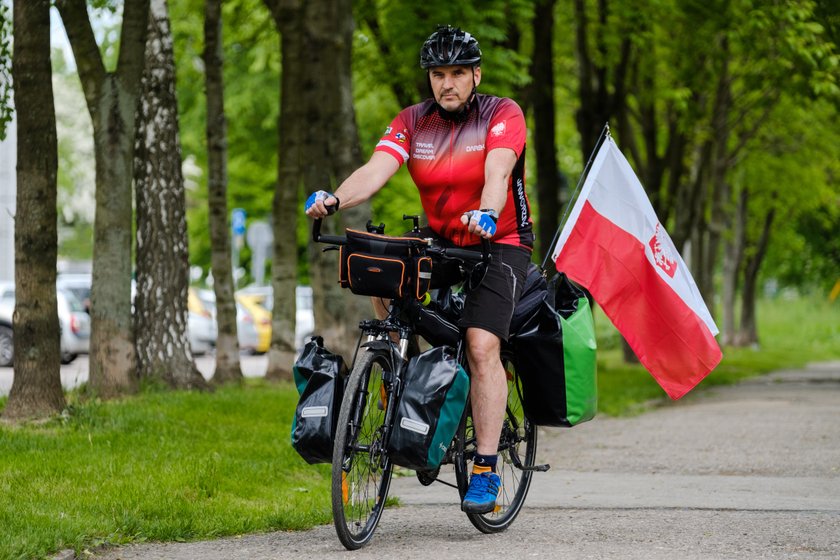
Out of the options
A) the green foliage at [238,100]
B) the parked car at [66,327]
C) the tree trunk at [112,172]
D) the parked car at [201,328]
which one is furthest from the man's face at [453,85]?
the parked car at [201,328]

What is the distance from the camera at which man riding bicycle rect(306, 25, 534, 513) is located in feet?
19.9

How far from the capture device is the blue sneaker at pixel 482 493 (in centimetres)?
604

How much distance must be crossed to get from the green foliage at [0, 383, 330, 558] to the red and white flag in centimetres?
187

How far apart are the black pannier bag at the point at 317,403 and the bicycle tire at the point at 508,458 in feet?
2.24

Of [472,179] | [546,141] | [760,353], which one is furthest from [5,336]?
[760,353]

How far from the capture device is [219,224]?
47.5ft

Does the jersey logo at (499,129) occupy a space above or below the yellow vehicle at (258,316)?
above

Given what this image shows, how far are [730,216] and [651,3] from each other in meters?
23.7

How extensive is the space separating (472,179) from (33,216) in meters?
Result: 4.08

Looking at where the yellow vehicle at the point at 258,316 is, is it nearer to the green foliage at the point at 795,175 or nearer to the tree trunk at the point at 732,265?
the green foliage at the point at 795,175

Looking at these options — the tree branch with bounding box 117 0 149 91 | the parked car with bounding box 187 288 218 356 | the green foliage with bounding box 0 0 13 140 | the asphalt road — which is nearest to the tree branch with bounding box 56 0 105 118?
the tree branch with bounding box 117 0 149 91

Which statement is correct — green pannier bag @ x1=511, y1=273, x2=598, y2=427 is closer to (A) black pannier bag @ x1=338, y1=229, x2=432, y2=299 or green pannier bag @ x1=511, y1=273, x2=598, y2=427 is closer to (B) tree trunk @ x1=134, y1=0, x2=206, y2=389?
(A) black pannier bag @ x1=338, y1=229, x2=432, y2=299

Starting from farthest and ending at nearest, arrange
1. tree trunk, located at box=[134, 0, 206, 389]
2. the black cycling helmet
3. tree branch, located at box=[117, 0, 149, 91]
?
tree trunk, located at box=[134, 0, 206, 389] < tree branch, located at box=[117, 0, 149, 91] < the black cycling helmet

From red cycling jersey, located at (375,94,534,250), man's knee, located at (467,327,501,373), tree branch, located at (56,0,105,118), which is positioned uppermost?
tree branch, located at (56,0,105,118)
